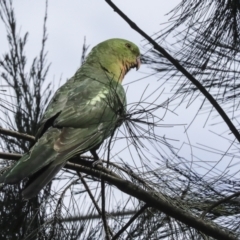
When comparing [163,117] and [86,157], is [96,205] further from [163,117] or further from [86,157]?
[163,117]

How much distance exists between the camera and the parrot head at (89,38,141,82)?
3330 mm

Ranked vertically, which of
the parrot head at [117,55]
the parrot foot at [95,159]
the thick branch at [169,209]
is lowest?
the thick branch at [169,209]

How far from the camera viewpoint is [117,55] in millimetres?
3385

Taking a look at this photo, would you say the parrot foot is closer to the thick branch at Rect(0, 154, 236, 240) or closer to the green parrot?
the green parrot

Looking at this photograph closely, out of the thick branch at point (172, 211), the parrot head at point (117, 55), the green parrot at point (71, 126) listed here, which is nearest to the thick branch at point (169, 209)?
the thick branch at point (172, 211)

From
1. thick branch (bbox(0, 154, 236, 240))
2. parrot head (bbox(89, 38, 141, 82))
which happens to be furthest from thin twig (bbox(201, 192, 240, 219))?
parrot head (bbox(89, 38, 141, 82))

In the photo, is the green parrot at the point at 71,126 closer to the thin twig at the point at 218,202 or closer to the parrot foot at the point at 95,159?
the parrot foot at the point at 95,159

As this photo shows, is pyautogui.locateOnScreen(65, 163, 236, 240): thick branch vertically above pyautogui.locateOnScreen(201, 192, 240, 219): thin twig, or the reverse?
pyautogui.locateOnScreen(201, 192, 240, 219): thin twig

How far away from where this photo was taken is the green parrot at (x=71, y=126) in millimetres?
1984

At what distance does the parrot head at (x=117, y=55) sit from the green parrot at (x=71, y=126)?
0.59ft

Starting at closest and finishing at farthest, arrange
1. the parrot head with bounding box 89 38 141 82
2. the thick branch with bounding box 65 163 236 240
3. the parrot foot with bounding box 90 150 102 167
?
1. the thick branch with bounding box 65 163 236 240
2. the parrot foot with bounding box 90 150 102 167
3. the parrot head with bounding box 89 38 141 82

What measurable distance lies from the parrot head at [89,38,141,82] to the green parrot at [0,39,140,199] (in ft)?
0.59

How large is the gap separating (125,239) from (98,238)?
0.20 meters

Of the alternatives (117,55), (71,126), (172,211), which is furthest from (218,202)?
(117,55)
